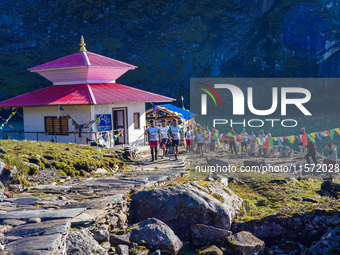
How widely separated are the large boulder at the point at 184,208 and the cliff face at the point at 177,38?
282ft

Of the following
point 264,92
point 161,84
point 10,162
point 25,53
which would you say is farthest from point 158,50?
point 10,162

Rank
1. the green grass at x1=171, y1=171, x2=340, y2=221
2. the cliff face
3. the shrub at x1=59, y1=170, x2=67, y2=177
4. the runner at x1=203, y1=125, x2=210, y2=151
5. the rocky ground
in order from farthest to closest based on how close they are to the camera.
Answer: the cliff face → the runner at x1=203, y1=125, x2=210, y2=151 → the shrub at x1=59, y1=170, x2=67, y2=177 → the green grass at x1=171, y1=171, x2=340, y2=221 → the rocky ground

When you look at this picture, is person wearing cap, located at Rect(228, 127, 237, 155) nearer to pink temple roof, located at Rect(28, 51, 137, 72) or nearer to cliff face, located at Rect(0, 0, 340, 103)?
pink temple roof, located at Rect(28, 51, 137, 72)

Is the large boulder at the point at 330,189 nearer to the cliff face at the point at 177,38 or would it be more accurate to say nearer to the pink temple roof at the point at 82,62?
the pink temple roof at the point at 82,62

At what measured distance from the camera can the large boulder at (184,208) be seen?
823 cm

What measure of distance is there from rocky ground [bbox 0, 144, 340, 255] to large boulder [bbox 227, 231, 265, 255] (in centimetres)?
2

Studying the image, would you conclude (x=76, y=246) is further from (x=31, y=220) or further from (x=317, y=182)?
(x=317, y=182)

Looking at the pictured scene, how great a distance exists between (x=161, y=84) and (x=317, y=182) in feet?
274

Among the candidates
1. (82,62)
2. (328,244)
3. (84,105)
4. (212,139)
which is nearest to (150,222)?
(328,244)

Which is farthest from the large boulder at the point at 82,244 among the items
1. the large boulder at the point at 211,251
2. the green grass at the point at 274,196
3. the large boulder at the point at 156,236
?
the green grass at the point at 274,196

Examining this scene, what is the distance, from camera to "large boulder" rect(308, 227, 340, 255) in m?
7.06

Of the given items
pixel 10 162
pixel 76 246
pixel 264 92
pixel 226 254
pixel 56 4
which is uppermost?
pixel 56 4

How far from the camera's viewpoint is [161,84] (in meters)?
95.8

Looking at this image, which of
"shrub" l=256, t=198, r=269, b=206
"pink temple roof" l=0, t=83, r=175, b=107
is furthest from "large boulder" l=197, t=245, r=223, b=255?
"pink temple roof" l=0, t=83, r=175, b=107
